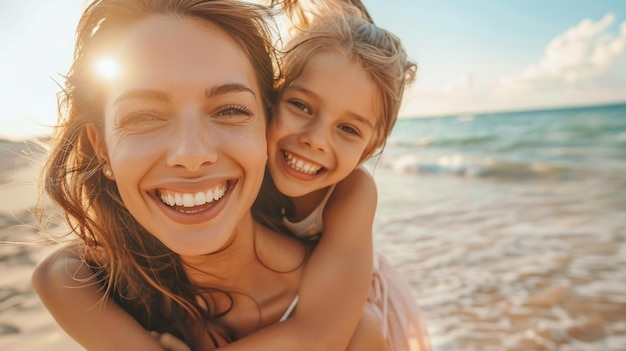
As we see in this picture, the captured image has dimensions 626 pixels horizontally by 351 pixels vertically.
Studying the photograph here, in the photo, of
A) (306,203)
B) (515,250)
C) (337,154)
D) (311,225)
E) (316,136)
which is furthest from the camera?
(515,250)

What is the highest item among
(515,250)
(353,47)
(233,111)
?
(353,47)

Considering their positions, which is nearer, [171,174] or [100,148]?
[171,174]

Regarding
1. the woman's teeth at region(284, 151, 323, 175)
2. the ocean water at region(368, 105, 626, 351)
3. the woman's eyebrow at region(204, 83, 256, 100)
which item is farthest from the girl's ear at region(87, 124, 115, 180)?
the ocean water at region(368, 105, 626, 351)

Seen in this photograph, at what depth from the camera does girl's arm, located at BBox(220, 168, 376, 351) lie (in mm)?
2127

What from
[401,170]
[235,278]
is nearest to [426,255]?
[235,278]

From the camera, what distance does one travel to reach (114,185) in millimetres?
2281

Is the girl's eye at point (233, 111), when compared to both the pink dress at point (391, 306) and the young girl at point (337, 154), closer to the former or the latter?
the young girl at point (337, 154)

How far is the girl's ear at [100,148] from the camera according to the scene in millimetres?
2057

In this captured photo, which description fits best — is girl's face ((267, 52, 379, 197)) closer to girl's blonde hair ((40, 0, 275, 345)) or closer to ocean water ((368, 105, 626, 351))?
girl's blonde hair ((40, 0, 275, 345))

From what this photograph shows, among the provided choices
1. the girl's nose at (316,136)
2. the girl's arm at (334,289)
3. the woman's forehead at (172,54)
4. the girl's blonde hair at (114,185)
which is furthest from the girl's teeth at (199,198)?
the girl's nose at (316,136)

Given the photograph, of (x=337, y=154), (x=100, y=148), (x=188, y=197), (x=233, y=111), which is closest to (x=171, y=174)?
(x=188, y=197)

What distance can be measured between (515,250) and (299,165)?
4.17m

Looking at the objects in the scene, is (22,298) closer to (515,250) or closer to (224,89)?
(224,89)

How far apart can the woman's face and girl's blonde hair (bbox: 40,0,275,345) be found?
0.09 metres
